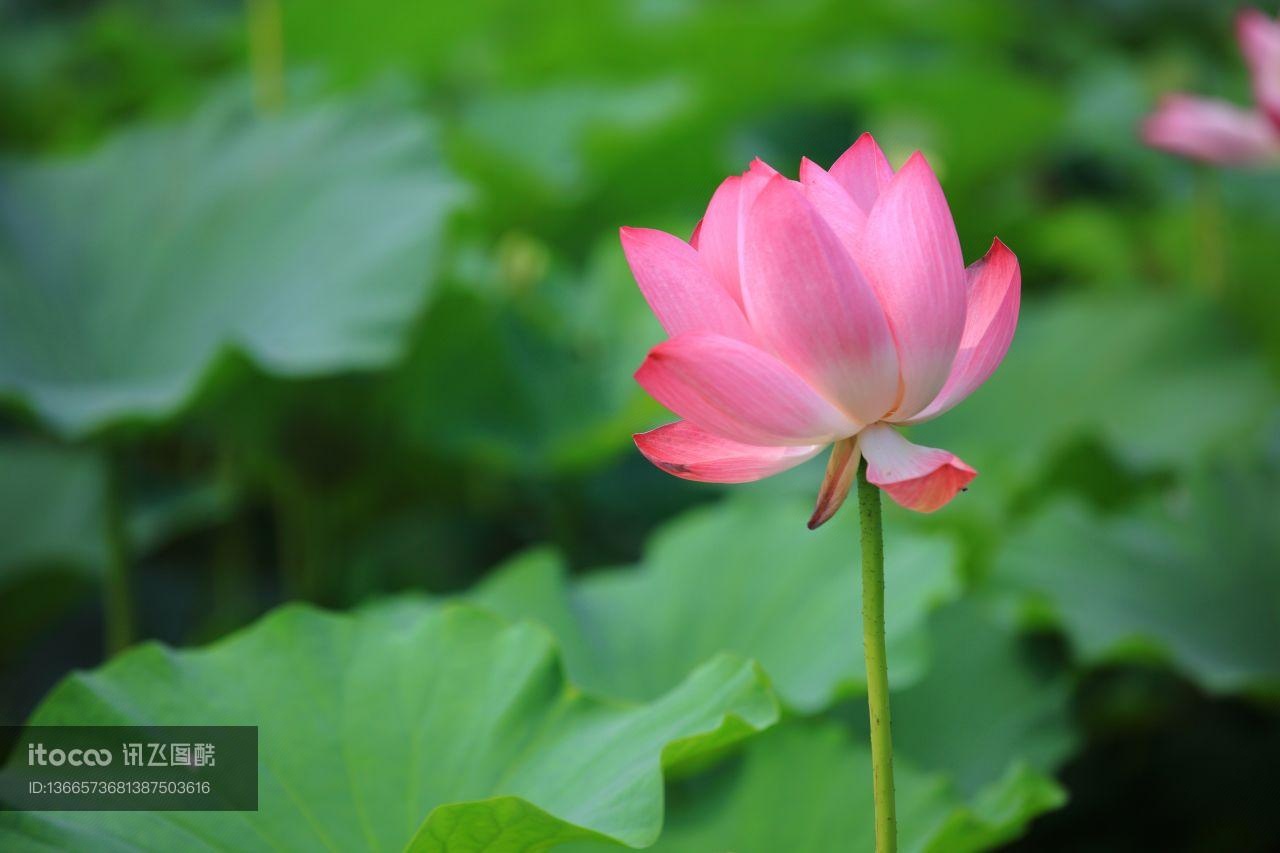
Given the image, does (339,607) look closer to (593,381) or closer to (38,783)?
(593,381)

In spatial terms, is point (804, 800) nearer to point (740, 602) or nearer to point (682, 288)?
point (740, 602)

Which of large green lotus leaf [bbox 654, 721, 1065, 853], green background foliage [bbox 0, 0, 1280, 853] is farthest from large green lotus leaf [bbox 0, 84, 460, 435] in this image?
large green lotus leaf [bbox 654, 721, 1065, 853]

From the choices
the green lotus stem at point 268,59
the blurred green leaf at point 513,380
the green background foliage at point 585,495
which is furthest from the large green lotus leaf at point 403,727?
the green lotus stem at point 268,59

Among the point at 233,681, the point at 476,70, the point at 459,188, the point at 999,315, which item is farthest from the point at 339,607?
the point at 476,70

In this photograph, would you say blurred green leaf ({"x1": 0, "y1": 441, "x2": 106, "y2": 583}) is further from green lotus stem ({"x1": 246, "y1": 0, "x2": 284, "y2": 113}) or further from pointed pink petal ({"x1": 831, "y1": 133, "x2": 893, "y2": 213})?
pointed pink petal ({"x1": 831, "y1": 133, "x2": 893, "y2": 213})

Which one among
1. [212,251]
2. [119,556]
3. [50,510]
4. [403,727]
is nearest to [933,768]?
[403,727]

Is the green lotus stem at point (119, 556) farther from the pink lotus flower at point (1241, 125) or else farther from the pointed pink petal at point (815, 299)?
the pink lotus flower at point (1241, 125)
